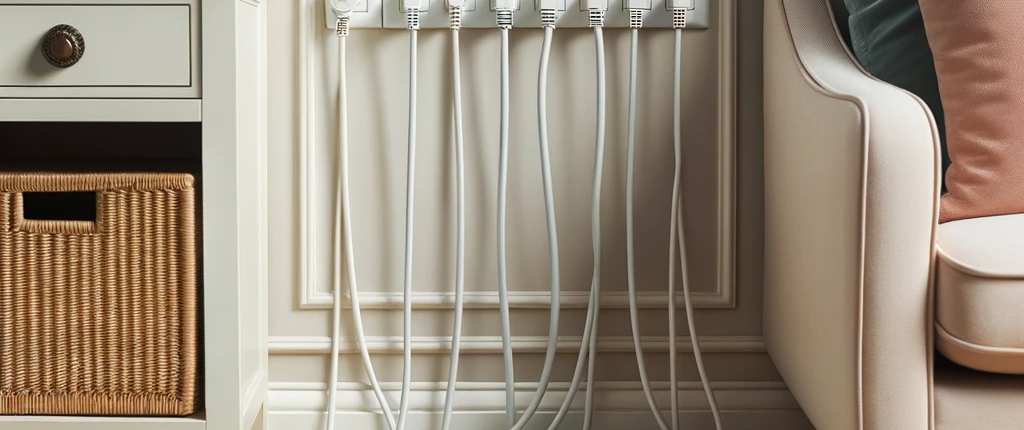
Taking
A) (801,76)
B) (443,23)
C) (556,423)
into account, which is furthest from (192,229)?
(801,76)

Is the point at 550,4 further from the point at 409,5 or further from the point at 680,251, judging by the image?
the point at 680,251

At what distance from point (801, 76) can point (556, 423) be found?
0.62 m

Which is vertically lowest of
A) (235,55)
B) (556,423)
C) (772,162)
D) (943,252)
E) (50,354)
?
(556,423)

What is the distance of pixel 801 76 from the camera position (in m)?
0.91

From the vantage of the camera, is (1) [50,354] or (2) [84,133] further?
(2) [84,133]

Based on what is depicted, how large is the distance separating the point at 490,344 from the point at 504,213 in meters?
0.21

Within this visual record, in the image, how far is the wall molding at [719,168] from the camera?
1.17m

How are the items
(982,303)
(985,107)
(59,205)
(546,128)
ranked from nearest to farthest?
1. (982,303)
2. (985,107)
3. (59,205)
4. (546,128)

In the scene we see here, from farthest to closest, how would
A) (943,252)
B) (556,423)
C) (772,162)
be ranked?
1. (556,423)
2. (772,162)
3. (943,252)

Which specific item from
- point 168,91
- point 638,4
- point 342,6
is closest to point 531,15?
point 638,4

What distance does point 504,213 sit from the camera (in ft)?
3.84

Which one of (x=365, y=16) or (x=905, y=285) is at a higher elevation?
(x=365, y=16)

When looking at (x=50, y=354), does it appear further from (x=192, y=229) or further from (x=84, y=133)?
(x=84, y=133)

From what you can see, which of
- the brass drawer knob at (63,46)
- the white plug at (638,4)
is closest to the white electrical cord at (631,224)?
the white plug at (638,4)
